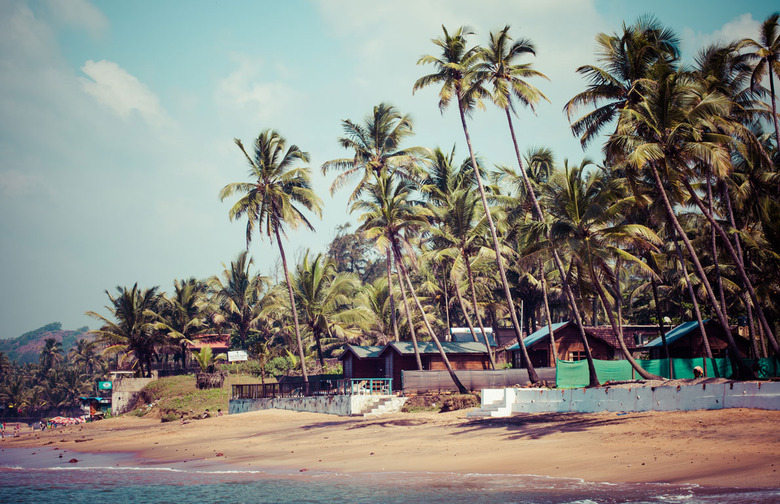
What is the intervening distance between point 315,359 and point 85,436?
25.4 m

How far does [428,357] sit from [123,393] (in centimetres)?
2589

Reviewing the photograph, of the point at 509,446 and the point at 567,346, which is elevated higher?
the point at 567,346

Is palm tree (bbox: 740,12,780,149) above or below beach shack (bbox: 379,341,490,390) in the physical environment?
above

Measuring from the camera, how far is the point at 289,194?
124ft

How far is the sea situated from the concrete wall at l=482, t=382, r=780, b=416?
265 inches

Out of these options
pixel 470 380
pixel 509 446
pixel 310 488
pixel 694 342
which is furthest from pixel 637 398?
pixel 694 342

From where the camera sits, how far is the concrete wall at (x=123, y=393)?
158ft

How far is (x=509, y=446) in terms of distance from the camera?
17.8 m

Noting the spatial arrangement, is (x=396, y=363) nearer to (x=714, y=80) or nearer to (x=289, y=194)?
(x=289, y=194)

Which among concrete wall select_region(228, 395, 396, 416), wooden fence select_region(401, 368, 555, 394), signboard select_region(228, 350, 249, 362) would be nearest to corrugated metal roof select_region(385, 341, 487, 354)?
wooden fence select_region(401, 368, 555, 394)

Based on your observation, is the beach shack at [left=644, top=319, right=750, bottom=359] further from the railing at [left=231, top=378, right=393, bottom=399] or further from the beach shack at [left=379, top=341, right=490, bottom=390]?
the railing at [left=231, top=378, right=393, bottom=399]

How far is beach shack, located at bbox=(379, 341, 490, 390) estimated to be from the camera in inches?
1473

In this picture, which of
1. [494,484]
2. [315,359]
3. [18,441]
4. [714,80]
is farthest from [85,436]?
[714,80]

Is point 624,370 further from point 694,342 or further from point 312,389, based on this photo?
point 312,389
